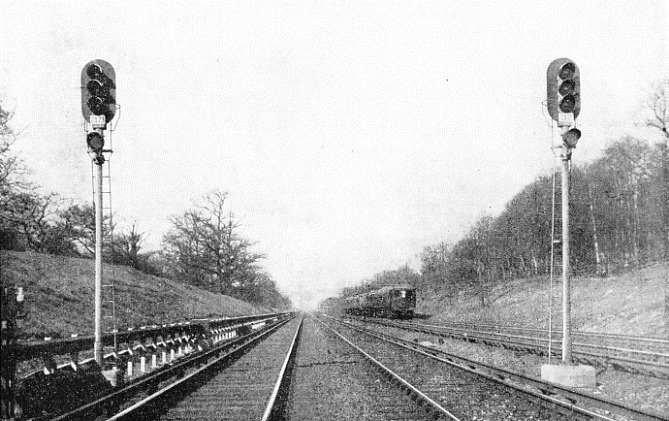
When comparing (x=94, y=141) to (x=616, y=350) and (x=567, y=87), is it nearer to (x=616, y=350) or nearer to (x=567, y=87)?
(x=567, y=87)

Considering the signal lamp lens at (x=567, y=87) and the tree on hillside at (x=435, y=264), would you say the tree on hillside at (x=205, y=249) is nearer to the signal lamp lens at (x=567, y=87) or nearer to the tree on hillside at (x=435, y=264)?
the tree on hillside at (x=435, y=264)

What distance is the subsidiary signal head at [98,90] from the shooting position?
11852mm

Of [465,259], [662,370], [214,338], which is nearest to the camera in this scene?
[662,370]

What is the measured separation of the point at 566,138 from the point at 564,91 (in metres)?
0.94

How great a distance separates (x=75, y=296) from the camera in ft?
94.3

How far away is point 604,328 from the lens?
29.0 meters

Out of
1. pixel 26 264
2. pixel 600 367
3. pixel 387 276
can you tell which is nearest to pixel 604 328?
pixel 600 367

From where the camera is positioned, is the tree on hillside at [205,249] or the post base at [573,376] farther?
the tree on hillside at [205,249]

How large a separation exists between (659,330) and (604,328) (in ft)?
15.0

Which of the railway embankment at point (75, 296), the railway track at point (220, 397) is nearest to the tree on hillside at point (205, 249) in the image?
the railway embankment at point (75, 296)

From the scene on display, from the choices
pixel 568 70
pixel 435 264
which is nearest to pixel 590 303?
pixel 568 70

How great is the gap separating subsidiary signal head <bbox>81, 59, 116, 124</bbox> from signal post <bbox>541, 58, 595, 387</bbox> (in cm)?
883

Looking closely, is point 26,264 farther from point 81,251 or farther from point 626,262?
point 626,262

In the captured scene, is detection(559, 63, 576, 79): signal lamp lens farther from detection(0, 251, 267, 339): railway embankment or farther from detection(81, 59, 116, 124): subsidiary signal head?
detection(0, 251, 267, 339): railway embankment
